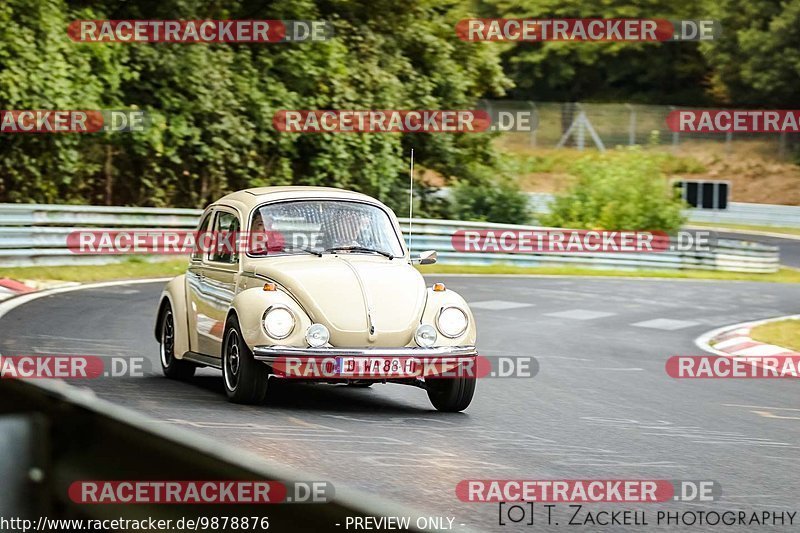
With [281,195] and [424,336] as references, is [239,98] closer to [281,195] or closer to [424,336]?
[281,195]

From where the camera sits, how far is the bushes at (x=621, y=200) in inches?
1406

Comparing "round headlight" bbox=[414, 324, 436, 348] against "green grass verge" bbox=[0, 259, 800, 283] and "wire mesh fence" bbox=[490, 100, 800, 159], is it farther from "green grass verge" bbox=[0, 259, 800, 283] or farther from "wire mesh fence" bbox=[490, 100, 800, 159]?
"wire mesh fence" bbox=[490, 100, 800, 159]

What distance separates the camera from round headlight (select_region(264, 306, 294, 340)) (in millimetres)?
8688

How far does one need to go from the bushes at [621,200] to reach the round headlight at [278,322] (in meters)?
27.5

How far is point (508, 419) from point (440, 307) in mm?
943

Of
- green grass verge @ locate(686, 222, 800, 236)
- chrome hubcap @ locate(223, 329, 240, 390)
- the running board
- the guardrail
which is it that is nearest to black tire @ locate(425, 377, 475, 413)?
chrome hubcap @ locate(223, 329, 240, 390)

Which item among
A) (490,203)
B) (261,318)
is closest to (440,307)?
(261,318)

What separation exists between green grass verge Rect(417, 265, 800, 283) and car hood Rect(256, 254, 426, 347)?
16.6 meters

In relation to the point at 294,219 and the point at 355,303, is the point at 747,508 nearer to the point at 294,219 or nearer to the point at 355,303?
the point at 355,303

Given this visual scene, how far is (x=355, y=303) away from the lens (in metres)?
8.91

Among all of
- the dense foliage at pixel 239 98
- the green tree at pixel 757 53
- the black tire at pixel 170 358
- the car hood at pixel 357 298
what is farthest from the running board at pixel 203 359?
the green tree at pixel 757 53

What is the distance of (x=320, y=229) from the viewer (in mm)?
9922

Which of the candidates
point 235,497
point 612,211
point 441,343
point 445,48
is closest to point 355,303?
point 441,343

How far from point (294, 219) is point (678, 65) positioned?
62125mm
